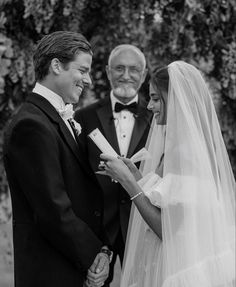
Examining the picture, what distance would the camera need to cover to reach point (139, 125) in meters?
4.45

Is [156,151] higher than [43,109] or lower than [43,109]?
lower

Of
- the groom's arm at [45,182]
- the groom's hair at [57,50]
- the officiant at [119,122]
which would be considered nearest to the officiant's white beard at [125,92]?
the officiant at [119,122]

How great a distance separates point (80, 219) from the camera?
291cm

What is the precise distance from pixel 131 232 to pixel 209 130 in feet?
2.31

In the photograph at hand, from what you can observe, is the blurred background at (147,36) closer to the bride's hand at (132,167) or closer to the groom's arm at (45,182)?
the bride's hand at (132,167)

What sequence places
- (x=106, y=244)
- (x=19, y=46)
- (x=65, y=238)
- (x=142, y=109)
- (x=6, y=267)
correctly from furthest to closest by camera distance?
1. (x=6, y=267)
2. (x=19, y=46)
3. (x=142, y=109)
4. (x=106, y=244)
5. (x=65, y=238)

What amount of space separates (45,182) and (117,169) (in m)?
0.39

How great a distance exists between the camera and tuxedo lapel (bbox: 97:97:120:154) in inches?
172

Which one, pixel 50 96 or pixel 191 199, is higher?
pixel 50 96

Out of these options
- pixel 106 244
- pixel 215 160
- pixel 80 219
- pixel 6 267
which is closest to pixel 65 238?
pixel 80 219

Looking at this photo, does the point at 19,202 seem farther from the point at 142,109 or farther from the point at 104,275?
the point at 142,109

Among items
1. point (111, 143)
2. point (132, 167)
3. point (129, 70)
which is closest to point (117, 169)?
point (132, 167)

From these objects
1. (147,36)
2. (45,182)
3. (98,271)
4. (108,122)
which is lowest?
(98,271)

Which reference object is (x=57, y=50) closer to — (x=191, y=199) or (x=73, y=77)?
(x=73, y=77)
